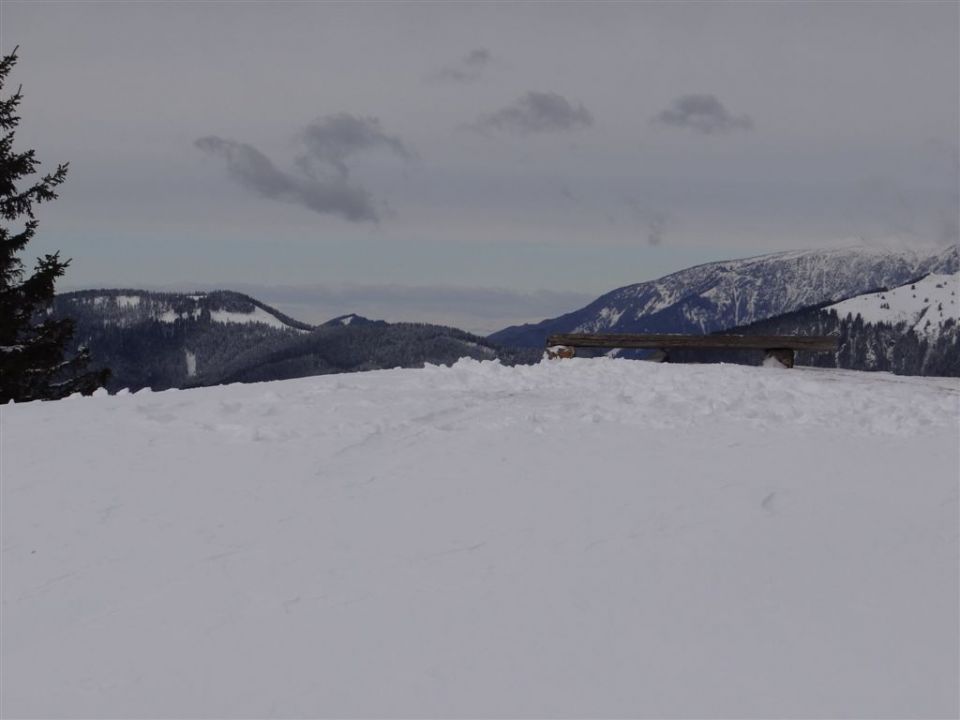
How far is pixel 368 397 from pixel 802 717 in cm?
795

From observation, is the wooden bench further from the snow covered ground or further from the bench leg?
the snow covered ground

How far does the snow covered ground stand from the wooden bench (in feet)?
18.3

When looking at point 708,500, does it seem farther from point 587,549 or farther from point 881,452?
point 881,452

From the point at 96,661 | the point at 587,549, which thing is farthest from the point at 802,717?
the point at 96,661

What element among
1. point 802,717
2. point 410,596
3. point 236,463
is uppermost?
point 236,463

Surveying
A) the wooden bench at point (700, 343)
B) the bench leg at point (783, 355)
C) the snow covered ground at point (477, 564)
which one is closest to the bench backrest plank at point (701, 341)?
the wooden bench at point (700, 343)

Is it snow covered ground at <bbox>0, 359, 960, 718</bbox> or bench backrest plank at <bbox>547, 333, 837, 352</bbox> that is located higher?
bench backrest plank at <bbox>547, 333, 837, 352</bbox>

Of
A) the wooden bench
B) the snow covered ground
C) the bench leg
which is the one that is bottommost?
the snow covered ground

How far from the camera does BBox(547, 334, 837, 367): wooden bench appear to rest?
1694cm

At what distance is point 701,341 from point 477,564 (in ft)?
36.1

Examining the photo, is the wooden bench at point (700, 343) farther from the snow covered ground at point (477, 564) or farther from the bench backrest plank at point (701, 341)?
the snow covered ground at point (477, 564)

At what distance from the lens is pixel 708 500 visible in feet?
27.0

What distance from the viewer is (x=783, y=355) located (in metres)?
17.8

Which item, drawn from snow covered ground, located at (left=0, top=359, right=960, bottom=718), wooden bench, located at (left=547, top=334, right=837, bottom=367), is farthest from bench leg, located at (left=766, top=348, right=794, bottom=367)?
snow covered ground, located at (left=0, top=359, right=960, bottom=718)
